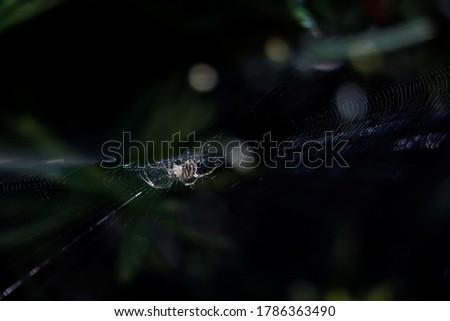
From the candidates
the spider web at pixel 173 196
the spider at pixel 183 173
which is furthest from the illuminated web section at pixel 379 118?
the spider at pixel 183 173

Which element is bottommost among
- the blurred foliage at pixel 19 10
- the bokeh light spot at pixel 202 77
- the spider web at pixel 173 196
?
the spider web at pixel 173 196

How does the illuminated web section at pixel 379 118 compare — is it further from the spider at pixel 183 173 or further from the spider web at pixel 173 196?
the spider at pixel 183 173

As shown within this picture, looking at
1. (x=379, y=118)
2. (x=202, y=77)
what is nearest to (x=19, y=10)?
(x=202, y=77)

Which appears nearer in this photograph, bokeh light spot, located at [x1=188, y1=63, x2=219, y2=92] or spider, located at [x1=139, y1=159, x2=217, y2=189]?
bokeh light spot, located at [x1=188, y1=63, x2=219, y2=92]

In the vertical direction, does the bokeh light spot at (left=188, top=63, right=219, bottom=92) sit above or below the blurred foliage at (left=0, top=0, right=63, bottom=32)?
below

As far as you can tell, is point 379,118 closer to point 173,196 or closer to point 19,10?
point 173,196

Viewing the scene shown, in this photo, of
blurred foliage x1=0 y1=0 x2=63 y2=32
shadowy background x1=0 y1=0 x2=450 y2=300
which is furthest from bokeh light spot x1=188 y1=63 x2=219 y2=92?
blurred foliage x1=0 y1=0 x2=63 y2=32

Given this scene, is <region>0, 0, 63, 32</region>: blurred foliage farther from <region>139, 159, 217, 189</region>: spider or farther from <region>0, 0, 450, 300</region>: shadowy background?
<region>139, 159, 217, 189</region>: spider

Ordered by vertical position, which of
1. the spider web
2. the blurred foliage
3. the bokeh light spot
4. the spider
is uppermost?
the spider
